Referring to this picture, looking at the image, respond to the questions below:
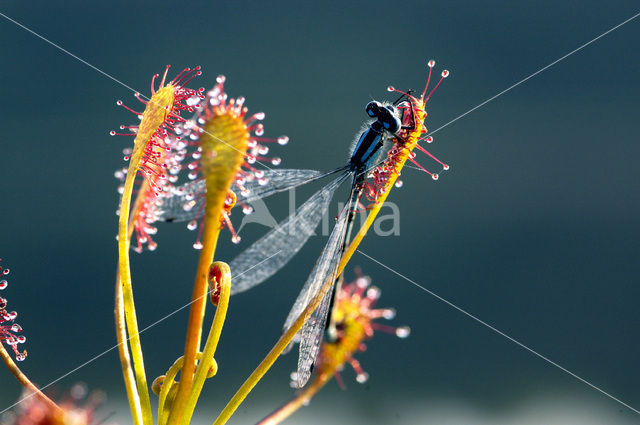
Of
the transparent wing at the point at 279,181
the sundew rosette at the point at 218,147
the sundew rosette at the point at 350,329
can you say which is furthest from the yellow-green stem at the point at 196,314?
the transparent wing at the point at 279,181

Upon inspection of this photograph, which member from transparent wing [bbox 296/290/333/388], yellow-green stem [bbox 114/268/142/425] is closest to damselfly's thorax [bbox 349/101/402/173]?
transparent wing [bbox 296/290/333/388]

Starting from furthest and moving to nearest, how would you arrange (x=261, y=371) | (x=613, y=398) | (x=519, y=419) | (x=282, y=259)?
1. (x=613, y=398)
2. (x=519, y=419)
3. (x=282, y=259)
4. (x=261, y=371)

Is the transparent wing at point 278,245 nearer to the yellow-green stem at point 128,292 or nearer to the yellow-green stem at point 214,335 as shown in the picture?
the yellow-green stem at point 214,335

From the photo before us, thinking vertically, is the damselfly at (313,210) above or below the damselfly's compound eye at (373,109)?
below

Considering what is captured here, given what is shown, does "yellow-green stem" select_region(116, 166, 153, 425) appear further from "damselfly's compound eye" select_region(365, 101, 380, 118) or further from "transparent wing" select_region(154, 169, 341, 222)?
"damselfly's compound eye" select_region(365, 101, 380, 118)

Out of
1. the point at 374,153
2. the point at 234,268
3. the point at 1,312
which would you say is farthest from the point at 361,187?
the point at 1,312

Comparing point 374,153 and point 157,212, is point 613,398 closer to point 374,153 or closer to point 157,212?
point 374,153
